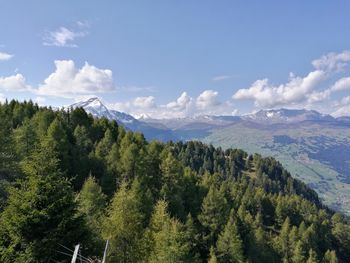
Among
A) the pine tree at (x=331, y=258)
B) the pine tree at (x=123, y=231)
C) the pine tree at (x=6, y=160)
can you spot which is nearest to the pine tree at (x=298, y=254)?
the pine tree at (x=331, y=258)

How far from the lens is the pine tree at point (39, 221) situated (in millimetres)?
25562

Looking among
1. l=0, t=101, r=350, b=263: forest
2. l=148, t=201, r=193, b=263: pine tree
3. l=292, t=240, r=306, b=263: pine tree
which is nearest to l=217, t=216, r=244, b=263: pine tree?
l=0, t=101, r=350, b=263: forest

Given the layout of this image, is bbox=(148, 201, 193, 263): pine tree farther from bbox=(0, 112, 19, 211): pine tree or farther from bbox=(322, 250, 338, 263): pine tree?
bbox=(322, 250, 338, 263): pine tree

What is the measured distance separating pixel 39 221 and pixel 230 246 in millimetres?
63280

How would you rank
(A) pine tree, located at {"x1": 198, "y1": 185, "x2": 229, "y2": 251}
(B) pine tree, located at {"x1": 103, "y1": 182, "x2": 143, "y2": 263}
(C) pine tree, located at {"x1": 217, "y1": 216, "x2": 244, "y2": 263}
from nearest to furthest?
(B) pine tree, located at {"x1": 103, "y1": 182, "x2": 143, "y2": 263}, (C) pine tree, located at {"x1": 217, "y1": 216, "x2": 244, "y2": 263}, (A) pine tree, located at {"x1": 198, "y1": 185, "x2": 229, "y2": 251}

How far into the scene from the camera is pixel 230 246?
269 feet

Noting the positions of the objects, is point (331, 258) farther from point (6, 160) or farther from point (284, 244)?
point (6, 160)

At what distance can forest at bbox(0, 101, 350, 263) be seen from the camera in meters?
26.5

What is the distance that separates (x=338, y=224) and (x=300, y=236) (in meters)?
46.8

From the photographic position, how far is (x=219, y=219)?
297 feet

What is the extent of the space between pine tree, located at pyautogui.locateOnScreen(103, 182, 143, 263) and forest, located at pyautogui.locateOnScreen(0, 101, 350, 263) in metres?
0.12

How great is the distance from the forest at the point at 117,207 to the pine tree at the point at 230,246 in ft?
0.79

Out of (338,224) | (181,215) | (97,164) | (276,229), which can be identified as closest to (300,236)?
(276,229)

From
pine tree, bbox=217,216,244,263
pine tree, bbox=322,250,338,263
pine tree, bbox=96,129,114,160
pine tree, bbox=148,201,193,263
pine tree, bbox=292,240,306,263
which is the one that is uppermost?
pine tree, bbox=96,129,114,160
